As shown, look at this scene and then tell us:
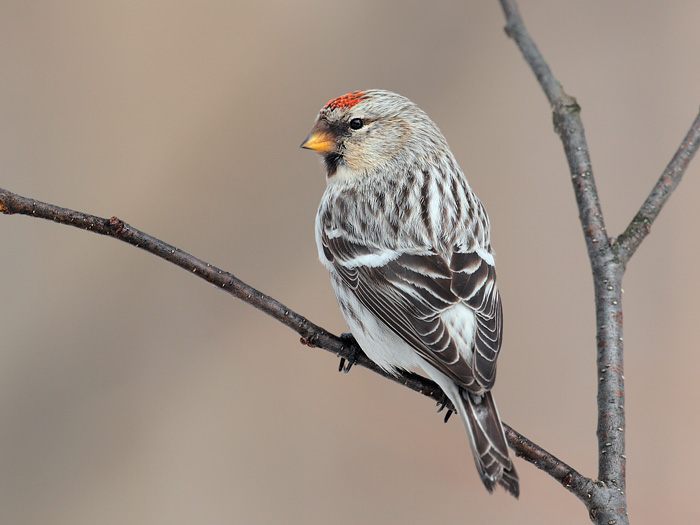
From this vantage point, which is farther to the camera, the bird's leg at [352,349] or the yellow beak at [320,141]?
the yellow beak at [320,141]

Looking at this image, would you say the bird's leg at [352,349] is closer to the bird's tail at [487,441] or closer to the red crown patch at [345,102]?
the bird's tail at [487,441]

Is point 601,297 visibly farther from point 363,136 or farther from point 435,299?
point 363,136

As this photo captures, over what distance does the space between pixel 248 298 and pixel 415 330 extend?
221 millimetres

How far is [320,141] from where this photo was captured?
110 centimetres

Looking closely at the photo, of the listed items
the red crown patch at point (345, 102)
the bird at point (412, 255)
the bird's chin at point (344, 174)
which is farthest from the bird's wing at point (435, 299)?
the red crown patch at point (345, 102)

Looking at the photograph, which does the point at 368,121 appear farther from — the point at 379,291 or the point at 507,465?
the point at 507,465

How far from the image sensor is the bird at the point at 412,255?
32.2 inches

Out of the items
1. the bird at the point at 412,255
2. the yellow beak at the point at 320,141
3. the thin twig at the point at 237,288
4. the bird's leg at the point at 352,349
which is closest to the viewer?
the thin twig at the point at 237,288

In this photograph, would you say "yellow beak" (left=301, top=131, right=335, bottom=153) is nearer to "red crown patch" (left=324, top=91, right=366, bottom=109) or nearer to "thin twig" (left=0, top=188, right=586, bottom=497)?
"red crown patch" (left=324, top=91, right=366, bottom=109)

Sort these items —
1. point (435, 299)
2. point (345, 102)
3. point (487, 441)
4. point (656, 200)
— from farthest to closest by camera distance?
1. point (345, 102)
2. point (656, 200)
3. point (435, 299)
4. point (487, 441)

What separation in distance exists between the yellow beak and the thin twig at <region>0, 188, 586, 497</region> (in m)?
0.34

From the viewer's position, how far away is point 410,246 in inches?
38.6

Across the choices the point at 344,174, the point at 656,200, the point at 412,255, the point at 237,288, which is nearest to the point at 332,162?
the point at 344,174

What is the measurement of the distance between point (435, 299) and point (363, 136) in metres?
0.36
